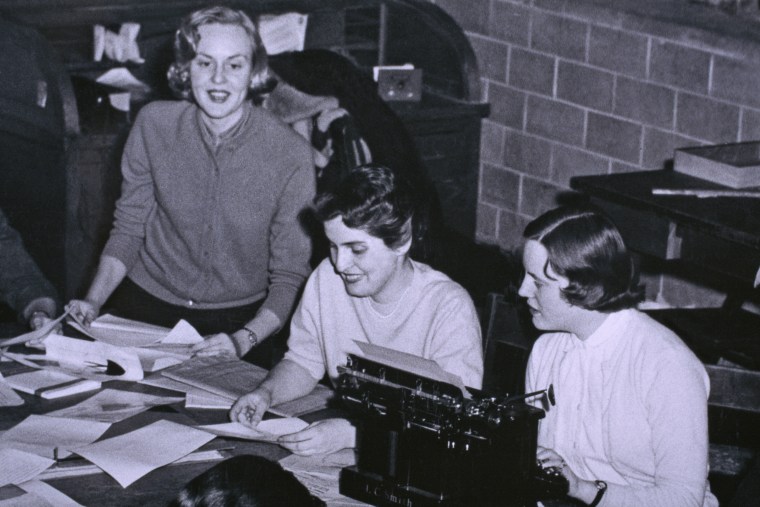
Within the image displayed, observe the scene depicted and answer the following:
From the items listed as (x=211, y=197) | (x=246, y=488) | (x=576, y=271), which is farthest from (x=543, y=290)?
(x=211, y=197)

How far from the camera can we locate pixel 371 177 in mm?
2541

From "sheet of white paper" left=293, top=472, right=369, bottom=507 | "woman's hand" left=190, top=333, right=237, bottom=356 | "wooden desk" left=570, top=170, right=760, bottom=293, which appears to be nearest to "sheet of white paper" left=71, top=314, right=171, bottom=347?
"woman's hand" left=190, top=333, right=237, bottom=356

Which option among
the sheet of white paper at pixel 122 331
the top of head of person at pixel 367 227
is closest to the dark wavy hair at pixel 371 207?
the top of head of person at pixel 367 227

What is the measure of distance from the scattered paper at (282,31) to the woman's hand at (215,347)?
8.21ft

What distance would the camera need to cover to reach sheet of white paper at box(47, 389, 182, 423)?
231 cm

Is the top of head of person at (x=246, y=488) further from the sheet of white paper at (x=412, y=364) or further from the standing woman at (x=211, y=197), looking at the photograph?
the standing woman at (x=211, y=197)

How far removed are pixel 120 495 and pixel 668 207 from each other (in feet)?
6.67

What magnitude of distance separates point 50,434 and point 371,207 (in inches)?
31.8

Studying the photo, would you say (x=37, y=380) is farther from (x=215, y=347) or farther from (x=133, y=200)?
(x=133, y=200)

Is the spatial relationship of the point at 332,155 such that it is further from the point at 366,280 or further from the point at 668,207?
the point at 366,280

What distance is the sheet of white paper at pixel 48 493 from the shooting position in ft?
6.39

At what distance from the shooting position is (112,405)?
237 cm

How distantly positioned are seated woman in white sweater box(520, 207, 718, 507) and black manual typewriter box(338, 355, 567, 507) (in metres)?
0.20

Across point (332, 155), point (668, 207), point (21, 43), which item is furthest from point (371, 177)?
point (21, 43)
